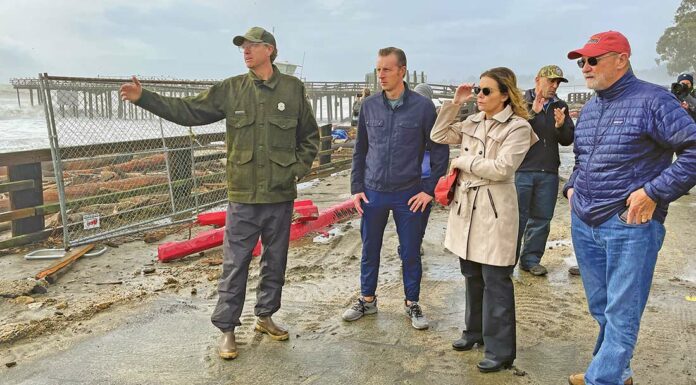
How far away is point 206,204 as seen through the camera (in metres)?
8.47

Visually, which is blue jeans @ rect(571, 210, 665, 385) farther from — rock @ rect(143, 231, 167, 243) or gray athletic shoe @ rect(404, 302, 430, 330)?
rock @ rect(143, 231, 167, 243)

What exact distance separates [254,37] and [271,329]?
2.13 m

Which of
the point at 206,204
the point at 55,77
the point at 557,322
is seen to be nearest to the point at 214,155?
the point at 206,204

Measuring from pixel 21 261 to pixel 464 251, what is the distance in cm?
522

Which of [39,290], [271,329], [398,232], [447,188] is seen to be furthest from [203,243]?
[447,188]

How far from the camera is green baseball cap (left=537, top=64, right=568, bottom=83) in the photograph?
184 inches

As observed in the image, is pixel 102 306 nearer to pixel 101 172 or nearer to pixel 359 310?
pixel 359 310

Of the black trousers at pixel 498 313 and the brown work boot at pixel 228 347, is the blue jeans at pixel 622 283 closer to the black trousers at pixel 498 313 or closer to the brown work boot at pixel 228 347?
the black trousers at pixel 498 313

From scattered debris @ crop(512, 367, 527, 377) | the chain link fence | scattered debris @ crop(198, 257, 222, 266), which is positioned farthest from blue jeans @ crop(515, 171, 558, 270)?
the chain link fence

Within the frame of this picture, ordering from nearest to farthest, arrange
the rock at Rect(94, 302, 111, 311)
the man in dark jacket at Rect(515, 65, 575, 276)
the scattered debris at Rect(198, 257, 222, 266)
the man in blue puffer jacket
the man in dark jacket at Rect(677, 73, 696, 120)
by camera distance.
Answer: the man in blue puffer jacket
the rock at Rect(94, 302, 111, 311)
the man in dark jacket at Rect(515, 65, 575, 276)
the scattered debris at Rect(198, 257, 222, 266)
the man in dark jacket at Rect(677, 73, 696, 120)

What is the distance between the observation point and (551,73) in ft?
15.4

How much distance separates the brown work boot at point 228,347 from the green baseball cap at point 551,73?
3524 millimetres

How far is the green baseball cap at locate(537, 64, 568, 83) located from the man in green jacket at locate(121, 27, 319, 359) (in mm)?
2402

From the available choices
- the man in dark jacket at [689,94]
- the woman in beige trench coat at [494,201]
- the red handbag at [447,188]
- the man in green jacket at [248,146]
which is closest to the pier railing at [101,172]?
the man in green jacket at [248,146]
